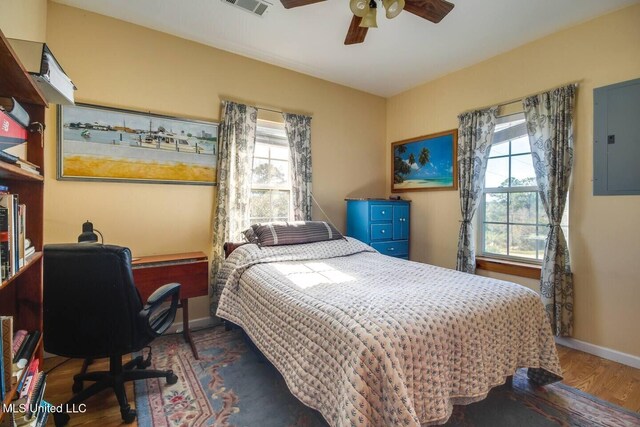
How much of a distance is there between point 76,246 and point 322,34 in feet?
8.04

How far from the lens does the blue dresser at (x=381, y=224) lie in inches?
132

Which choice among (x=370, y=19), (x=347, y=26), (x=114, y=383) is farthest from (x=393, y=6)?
(x=114, y=383)

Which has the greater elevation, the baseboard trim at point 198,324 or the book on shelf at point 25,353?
the book on shelf at point 25,353

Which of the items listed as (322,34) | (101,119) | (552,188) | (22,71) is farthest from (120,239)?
(552,188)

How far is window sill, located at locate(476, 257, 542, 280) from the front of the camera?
8.86 feet

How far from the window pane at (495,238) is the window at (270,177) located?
218 cm

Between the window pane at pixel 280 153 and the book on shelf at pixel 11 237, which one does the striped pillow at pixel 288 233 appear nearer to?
the window pane at pixel 280 153

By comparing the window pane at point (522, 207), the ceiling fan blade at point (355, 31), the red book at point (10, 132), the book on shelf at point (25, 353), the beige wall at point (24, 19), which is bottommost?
the book on shelf at point (25, 353)

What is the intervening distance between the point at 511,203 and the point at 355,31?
2.23 metres

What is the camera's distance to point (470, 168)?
308cm

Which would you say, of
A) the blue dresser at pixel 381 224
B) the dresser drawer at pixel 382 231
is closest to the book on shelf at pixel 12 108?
the blue dresser at pixel 381 224

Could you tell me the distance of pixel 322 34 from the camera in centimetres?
263

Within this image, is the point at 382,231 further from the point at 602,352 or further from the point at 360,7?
the point at 360,7

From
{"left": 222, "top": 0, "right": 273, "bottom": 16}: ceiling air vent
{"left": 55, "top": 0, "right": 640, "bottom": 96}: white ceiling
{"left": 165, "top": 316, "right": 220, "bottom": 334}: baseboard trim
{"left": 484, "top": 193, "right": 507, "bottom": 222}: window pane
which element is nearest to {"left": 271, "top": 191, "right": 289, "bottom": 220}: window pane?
{"left": 165, "top": 316, "right": 220, "bottom": 334}: baseboard trim
